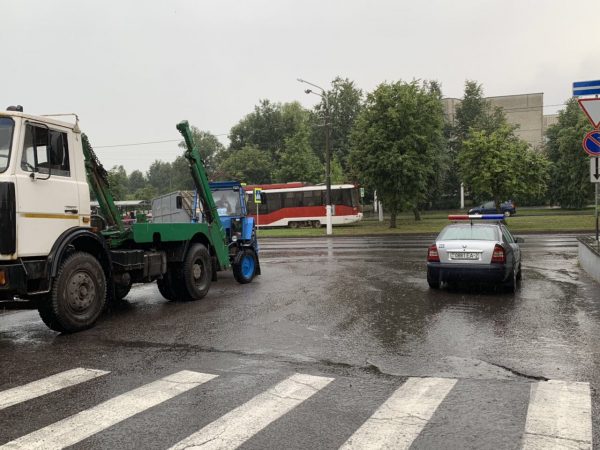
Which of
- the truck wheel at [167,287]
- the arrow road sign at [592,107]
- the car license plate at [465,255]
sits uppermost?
the arrow road sign at [592,107]

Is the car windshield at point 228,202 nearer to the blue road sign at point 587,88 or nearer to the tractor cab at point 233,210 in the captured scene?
the tractor cab at point 233,210

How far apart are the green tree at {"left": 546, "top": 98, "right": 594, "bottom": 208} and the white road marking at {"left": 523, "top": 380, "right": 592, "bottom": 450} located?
4524cm

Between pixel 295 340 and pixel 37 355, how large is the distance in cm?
312

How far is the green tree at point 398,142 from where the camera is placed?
32.7 m

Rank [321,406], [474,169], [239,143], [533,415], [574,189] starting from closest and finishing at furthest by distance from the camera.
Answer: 1. [533,415]
2. [321,406]
3. [474,169]
4. [574,189]
5. [239,143]

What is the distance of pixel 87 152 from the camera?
8.75 meters

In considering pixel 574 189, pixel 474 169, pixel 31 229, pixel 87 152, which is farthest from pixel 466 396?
pixel 574 189

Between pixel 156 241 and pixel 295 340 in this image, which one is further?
pixel 156 241

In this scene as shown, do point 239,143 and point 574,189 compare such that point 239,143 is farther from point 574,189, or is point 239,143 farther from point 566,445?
point 566,445

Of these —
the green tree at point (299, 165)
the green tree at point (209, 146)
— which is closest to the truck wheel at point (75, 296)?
the green tree at point (299, 165)

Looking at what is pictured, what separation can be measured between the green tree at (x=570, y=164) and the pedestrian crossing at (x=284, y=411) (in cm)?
4569

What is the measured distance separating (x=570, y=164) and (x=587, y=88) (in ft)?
141

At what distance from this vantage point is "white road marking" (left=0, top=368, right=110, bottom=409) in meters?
4.91

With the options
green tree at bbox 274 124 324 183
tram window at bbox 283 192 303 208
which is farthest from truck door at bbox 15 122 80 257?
green tree at bbox 274 124 324 183
